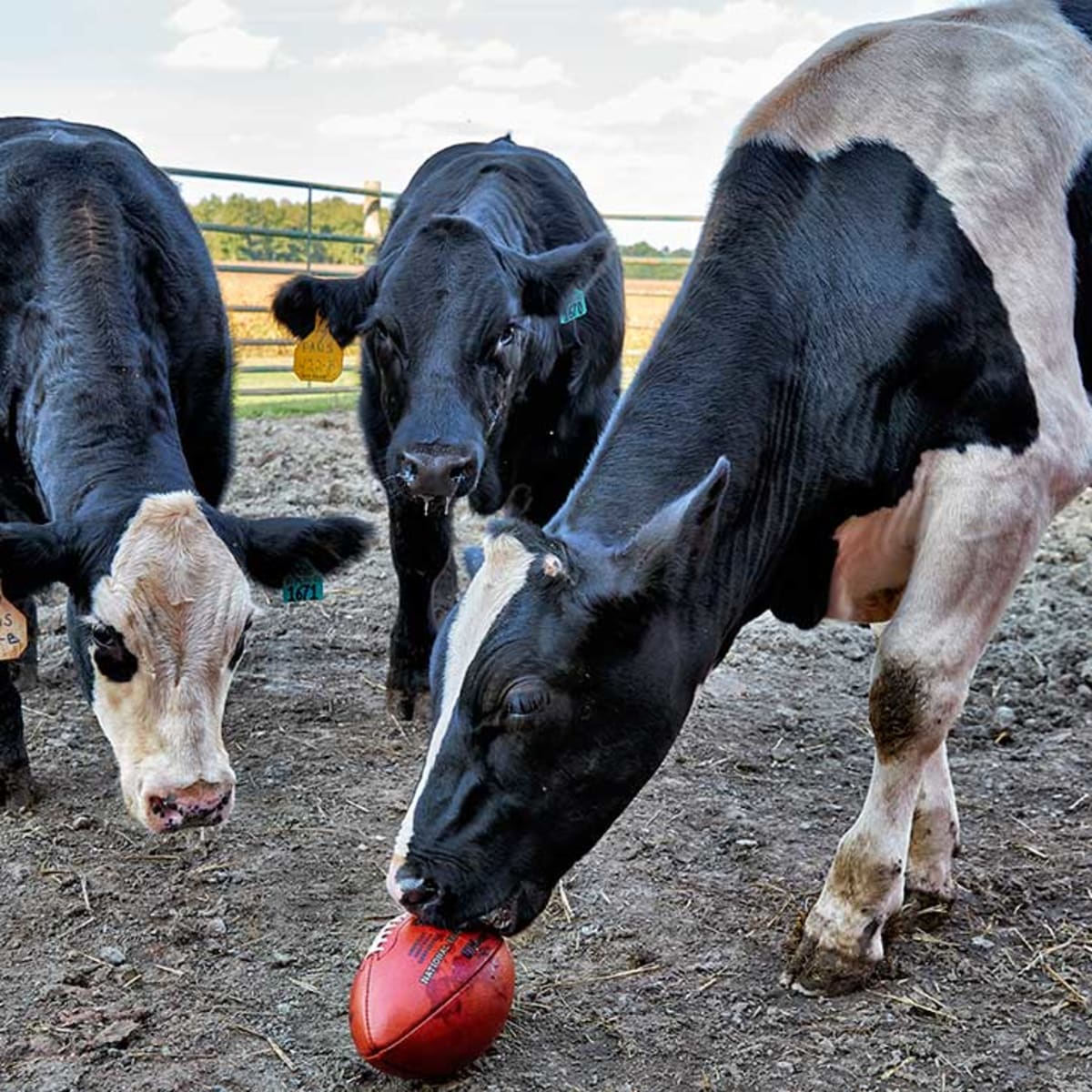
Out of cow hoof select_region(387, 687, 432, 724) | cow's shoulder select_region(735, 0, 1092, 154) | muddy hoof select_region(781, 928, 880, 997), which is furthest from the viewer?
cow hoof select_region(387, 687, 432, 724)

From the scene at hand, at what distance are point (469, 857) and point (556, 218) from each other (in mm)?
4172

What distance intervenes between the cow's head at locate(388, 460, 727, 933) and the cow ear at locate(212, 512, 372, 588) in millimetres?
1537

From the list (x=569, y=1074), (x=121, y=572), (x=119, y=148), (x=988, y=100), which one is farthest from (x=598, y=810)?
(x=119, y=148)

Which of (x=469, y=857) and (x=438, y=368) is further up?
(x=438, y=368)

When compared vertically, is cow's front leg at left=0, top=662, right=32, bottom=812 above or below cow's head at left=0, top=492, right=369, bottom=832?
below

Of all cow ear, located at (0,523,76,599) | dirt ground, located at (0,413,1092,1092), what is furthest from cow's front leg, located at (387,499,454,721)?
cow ear, located at (0,523,76,599)

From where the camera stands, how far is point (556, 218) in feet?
21.0

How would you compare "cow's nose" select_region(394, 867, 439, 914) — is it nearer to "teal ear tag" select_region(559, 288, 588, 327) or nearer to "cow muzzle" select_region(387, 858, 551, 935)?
"cow muzzle" select_region(387, 858, 551, 935)

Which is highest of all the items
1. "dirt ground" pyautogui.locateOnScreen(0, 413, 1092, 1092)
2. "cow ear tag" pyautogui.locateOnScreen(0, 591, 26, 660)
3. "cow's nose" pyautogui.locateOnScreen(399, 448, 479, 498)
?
"cow's nose" pyautogui.locateOnScreen(399, 448, 479, 498)

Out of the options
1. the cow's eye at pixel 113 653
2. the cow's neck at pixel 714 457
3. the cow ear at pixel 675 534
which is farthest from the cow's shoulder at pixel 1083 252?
the cow's eye at pixel 113 653

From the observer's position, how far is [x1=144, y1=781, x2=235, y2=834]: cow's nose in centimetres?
377

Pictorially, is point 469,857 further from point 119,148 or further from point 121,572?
point 119,148

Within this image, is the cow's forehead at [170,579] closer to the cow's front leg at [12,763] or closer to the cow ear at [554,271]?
the cow's front leg at [12,763]

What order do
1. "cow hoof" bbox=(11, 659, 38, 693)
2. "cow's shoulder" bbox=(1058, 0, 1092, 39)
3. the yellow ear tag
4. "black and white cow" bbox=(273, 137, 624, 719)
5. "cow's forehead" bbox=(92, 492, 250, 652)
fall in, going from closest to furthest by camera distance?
"cow's forehead" bbox=(92, 492, 250, 652)
"cow's shoulder" bbox=(1058, 0, 1092, 39)
"black and white cow" bbox=(273, 137, 624, 719)
"cow hoof" bbox=(11, 659, 38, 693)
the yellow ear tag
